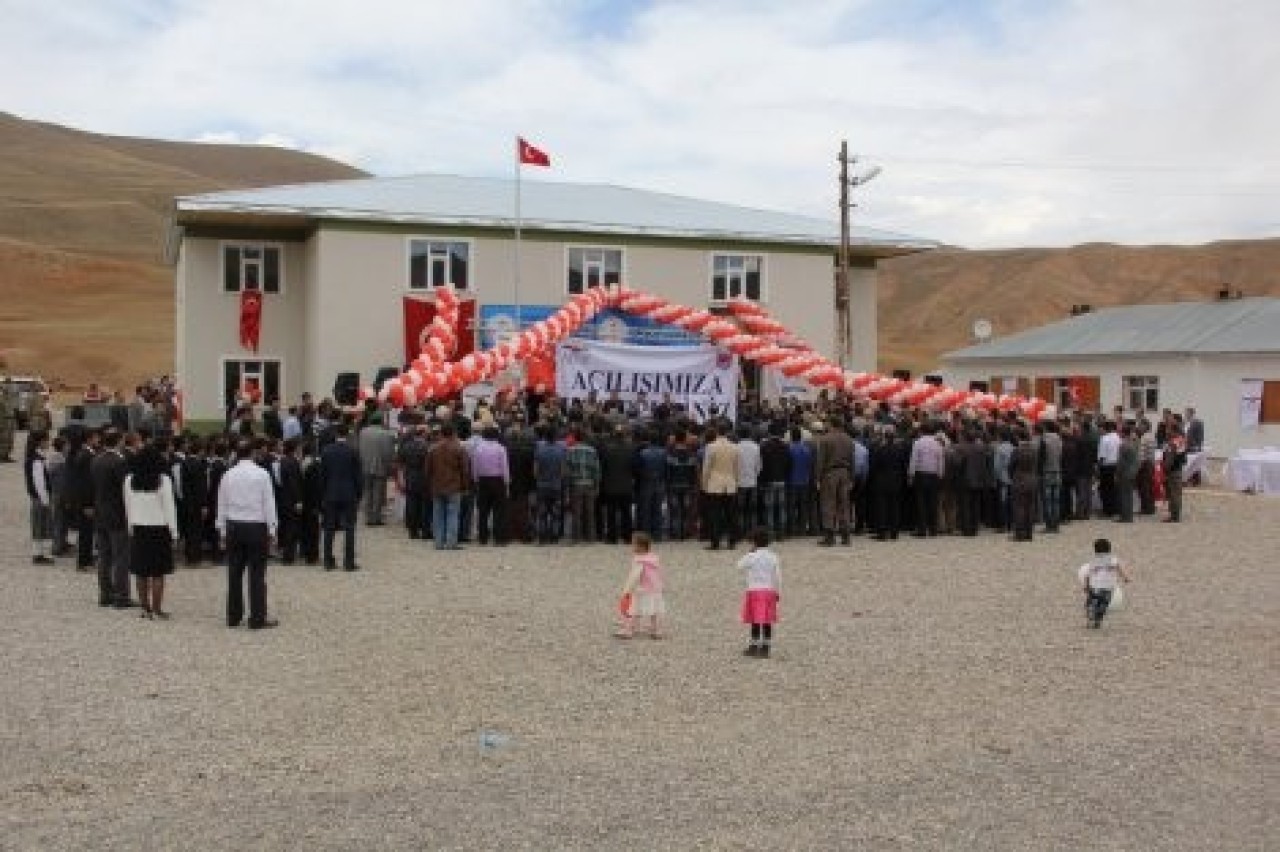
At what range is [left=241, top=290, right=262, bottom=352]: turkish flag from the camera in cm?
3234

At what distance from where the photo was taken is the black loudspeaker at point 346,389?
2828 cm

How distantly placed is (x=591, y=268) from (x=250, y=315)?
313 inches

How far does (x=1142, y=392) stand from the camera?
135ft

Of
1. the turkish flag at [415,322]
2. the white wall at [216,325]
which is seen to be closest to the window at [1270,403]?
the turkish flag at [415,322]

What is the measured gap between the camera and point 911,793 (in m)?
8.20

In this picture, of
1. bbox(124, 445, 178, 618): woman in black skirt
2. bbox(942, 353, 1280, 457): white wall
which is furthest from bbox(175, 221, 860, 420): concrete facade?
bbox(124, 445, 178, 618): woman in black skirt

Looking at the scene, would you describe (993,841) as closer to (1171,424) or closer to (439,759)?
(439,759)

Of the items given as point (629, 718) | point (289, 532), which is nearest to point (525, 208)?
Result: point (289, 532)

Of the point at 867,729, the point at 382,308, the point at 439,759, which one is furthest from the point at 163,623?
the point at 382,308

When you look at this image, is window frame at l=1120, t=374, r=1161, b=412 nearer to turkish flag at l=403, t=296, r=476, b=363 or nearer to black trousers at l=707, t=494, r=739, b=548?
turkish flag at l=403, t=296, r=476, b=363

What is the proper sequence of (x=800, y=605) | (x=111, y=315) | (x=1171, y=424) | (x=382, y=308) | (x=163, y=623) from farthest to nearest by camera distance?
(x=111, y=315) < (x=382, y=308) < (x=1171, y=424) < (x=800, y=605) < (x=163, y=623)

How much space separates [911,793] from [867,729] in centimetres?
153

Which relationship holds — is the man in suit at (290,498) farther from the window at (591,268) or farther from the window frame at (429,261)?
the window at (591,268)

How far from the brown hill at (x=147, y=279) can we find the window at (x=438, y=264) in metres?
42.0
